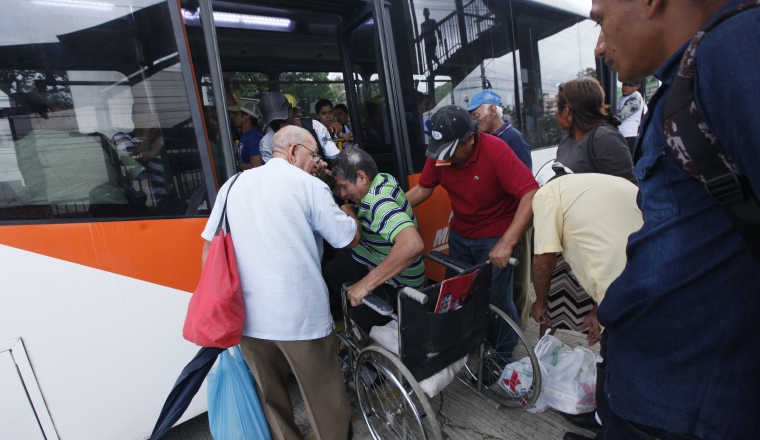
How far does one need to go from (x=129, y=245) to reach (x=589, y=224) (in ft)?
6.73

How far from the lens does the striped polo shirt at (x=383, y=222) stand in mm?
2047

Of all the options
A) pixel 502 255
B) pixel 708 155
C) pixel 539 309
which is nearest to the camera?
pixel 708 155

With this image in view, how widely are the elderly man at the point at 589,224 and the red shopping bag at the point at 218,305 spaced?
4.31ft

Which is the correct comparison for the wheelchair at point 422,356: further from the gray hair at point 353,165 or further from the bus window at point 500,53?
the bus window at point 500,53

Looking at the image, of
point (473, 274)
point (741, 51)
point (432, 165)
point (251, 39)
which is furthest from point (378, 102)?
point (741, 51)

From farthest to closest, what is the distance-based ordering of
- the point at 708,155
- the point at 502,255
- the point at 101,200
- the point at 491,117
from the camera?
the point at 491,117 < the point at 502,255 < the point at 101,200 < the point at 708,155

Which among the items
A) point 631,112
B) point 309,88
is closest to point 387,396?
point 309,88

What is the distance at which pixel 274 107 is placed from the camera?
3.02 meters

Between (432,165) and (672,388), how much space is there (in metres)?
2.00

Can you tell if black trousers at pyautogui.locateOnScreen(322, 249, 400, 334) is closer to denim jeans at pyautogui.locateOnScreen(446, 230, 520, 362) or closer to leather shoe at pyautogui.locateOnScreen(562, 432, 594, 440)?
denim jeans at pyautogui.locateOnScreen(446, 230, 520, 362)

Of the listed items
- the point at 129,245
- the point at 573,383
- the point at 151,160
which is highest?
the point at 151,160

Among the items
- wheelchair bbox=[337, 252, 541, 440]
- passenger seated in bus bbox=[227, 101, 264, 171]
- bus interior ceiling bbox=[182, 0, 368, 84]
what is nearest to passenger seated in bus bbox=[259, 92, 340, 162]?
passenger seated in bus bbox=[227, 101, 264, 171]

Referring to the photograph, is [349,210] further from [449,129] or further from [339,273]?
[449,129]

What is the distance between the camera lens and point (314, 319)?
1.83 metres
